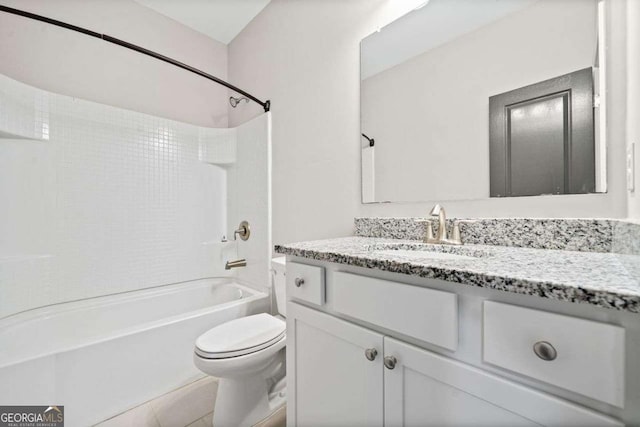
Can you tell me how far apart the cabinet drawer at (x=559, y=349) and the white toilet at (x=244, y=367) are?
0.98m

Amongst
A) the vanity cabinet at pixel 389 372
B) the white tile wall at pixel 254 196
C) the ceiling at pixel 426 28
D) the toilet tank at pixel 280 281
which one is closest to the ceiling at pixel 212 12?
the white tile wall at pixel 254 196

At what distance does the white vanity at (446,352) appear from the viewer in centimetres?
42

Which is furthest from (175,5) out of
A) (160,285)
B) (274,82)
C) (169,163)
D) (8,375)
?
(8,375)

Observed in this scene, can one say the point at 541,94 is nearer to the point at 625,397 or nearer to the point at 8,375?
the point at 625,397

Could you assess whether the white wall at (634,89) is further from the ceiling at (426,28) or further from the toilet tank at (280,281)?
the toilet tank at (280,281)

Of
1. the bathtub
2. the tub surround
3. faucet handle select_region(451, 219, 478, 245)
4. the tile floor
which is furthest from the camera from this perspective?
the tile floor

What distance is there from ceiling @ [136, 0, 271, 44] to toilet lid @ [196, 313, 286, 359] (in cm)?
224

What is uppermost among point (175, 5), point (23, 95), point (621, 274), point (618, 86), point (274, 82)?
point (175, 5)

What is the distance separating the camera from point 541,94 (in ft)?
2.97

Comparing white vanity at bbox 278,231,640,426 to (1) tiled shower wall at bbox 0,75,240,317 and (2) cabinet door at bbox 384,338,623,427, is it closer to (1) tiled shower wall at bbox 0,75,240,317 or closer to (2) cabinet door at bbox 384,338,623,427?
(2) cabinet door at bbox 384,338,623,427

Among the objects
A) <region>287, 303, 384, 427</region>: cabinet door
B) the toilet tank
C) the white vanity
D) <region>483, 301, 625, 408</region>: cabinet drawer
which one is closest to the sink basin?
the white vanity

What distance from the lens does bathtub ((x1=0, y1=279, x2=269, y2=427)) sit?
3.70 ft

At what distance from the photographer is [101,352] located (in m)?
1.26

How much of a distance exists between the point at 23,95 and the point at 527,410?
2.57 meters
